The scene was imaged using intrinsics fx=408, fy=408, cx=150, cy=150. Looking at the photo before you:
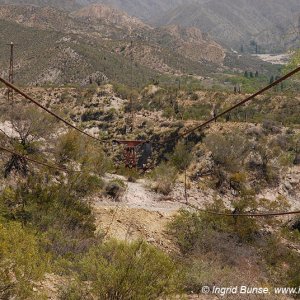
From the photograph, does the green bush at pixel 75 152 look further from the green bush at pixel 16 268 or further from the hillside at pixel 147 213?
the green bush at pixel 16 268

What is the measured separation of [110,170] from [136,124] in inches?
933

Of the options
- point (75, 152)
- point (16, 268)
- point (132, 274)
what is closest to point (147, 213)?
point (75, 152)

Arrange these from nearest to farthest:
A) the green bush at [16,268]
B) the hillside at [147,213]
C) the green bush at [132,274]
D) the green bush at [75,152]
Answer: the green bush at [16,268], the green bush at [132,274], the hillside at [147,213], the green bush at [75,152]

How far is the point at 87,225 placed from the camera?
794 inches

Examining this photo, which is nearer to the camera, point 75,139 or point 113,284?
point 113,284

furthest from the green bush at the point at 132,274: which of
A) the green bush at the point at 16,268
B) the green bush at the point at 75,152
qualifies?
the green bush at the point at 75,152

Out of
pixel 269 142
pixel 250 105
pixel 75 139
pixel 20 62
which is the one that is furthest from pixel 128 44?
pixel 75 139

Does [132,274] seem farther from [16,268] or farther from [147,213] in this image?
[147,213]

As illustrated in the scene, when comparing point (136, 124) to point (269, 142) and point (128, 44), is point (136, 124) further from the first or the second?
point (128, 44)

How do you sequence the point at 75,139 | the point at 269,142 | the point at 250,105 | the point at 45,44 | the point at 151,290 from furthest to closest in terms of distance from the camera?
the point at 45,44, the point at 250,105, the point at 269,142, the point at 75,139, the point at 151,290

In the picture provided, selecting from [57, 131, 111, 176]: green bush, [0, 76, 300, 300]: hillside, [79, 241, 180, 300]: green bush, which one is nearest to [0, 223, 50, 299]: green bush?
[0, 76, 300, 300]: hillside

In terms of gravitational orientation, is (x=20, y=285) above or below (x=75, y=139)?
above

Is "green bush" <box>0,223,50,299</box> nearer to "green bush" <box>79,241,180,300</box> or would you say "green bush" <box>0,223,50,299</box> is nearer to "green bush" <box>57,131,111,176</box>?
"green bush" <box>79,241,180,300</box>

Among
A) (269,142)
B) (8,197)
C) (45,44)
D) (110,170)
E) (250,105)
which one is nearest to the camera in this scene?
(8,197)
